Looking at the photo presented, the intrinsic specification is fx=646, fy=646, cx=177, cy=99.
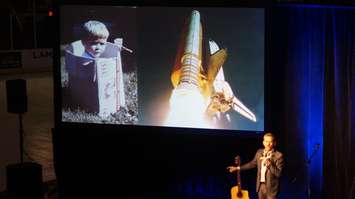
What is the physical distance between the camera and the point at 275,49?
20.0ft

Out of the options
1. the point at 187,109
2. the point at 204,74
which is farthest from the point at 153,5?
the point at 187,109

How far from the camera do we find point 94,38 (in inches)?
255

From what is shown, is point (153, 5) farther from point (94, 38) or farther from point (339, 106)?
point (339, 106)

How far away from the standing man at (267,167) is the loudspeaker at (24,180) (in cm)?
200

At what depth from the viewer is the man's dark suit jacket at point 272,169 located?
5.50m

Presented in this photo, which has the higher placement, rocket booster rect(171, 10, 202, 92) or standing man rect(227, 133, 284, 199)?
rocket booster rect(171, 10, 202, 92)

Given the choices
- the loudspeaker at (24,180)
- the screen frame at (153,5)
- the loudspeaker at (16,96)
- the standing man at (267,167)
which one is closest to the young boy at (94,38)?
the screen frame at (153,5)

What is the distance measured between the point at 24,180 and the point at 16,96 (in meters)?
0.96

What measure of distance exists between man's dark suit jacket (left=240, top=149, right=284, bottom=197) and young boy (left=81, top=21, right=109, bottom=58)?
1.91 metres

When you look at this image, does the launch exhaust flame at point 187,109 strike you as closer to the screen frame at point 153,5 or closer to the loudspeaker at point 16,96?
the screen frame at point 153,5

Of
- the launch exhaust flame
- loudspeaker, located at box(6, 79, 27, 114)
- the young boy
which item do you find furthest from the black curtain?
loudspeaker, located at box(6, 79, 27, 114)

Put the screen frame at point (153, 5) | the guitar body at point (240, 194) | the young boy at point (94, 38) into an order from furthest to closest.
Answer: the young boy at point (94, 38) → the screen frame at point (153, 5) → the guitar body at point (240, 194)

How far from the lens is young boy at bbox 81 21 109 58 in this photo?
6.46 meters

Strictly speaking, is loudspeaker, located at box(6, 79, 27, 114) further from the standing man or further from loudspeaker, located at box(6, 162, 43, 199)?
the standing man
